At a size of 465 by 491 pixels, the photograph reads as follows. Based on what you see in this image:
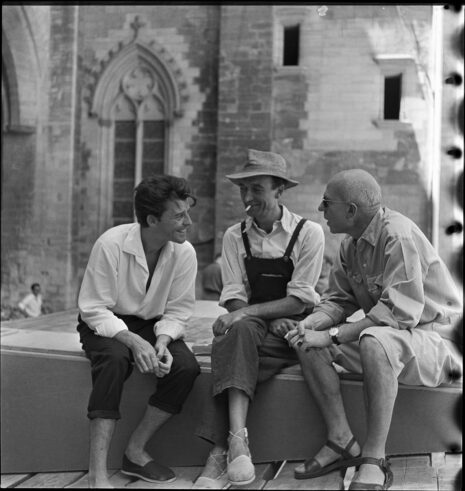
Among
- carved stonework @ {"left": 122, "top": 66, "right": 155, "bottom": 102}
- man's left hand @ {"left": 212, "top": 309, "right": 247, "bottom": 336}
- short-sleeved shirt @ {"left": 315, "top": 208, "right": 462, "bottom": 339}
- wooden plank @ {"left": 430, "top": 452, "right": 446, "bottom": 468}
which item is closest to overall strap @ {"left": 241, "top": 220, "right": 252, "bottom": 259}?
man's left hand @ {"left": 212, "top": 309, "right": 247, "bottom": 336}

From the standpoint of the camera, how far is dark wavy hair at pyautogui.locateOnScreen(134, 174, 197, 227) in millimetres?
3430

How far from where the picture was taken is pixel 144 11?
1312 centimetres

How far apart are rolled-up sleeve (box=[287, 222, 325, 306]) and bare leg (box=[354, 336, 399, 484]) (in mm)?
622

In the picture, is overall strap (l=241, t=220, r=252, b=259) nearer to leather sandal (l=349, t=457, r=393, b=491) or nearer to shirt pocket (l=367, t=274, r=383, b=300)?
shirt pocket (l=367, t=274, r=383, b=300)

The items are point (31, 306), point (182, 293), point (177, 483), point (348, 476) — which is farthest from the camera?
point (31, 306)

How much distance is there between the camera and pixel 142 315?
3566 mm

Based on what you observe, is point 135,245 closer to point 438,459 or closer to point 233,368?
Result: point 233,368

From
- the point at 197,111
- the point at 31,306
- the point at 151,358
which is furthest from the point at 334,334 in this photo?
the point at 197,111

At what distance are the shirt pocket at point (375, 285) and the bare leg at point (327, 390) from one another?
350 mm

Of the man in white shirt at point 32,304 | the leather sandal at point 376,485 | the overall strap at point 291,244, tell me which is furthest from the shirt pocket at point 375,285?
the man in white shirt at point 32,304

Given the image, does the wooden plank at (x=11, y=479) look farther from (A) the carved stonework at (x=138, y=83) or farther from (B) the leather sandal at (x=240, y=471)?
(A) the carved stonework at (x=138, y=83)

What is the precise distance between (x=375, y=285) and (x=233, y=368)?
2.45 feet

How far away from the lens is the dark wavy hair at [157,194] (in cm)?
343

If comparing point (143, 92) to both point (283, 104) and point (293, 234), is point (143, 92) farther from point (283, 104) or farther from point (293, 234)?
point (293, 234)
